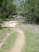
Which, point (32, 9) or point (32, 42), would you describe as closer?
point (32, 42)

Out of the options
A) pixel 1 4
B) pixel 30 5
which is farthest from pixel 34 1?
pixel 1 4

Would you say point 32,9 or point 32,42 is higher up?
point 32,42

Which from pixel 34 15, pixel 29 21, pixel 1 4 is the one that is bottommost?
pixel 29 21

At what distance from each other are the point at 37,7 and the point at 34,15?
195 cm

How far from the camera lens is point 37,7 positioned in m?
25.4

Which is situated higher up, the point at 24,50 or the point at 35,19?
the point at 24,50

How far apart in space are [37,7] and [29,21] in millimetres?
5139

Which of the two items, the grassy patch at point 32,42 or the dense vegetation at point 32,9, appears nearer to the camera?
the grassy patch at point 32,42

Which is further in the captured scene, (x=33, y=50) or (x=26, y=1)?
(x=26, y=1)

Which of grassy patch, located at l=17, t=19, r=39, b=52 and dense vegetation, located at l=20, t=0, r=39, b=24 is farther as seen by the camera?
dense vegetation, located at l=20, t=0, r=39, b=24

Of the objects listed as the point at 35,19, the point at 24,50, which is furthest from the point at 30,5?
the point at 24,50

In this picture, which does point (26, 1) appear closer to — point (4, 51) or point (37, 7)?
point (37, 7)

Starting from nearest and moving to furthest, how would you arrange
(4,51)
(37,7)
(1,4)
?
(4,51) → (1,4) → (37,7)

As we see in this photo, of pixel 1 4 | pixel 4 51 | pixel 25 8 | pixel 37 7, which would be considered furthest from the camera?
pixel 25 8
